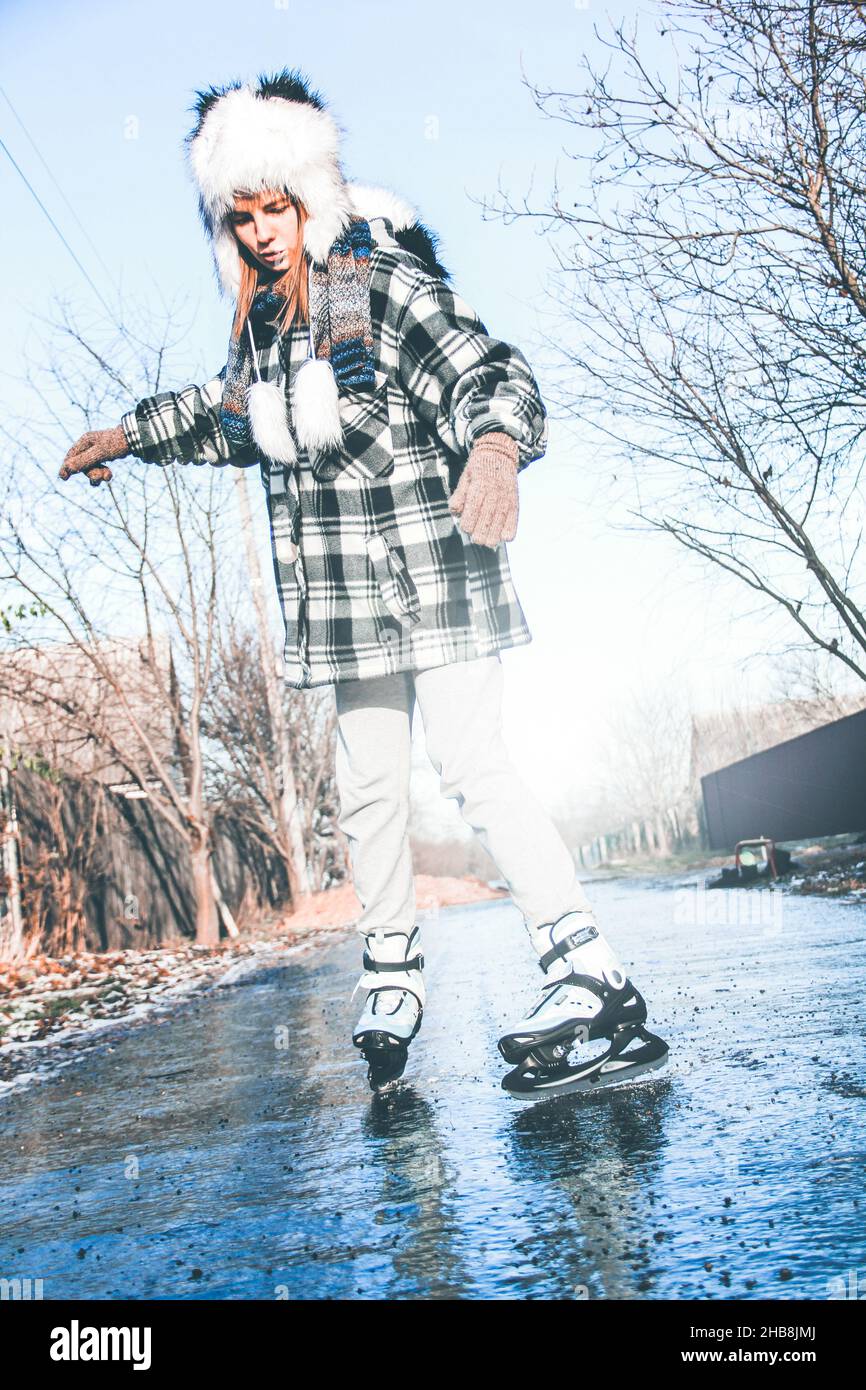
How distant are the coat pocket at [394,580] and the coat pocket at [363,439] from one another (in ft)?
0.61

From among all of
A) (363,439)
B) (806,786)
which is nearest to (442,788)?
(363,439)

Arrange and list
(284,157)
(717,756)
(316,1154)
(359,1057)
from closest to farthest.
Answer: (316,1154) → (284,157) → (359,1057) → (717,756)

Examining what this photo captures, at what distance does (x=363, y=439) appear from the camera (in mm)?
3164

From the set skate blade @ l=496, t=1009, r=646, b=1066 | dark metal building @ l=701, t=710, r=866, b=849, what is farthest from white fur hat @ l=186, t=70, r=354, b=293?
dark metal building @ l=701, t=710, r=866, b=849

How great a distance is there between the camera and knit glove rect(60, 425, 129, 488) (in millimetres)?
3604

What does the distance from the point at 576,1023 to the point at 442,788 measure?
672mm

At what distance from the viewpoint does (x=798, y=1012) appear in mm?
3422

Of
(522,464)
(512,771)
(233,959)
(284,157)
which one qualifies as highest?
(284,157)

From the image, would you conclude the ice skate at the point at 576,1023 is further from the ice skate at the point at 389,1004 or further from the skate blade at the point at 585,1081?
the ice skate at the point at 389,1004

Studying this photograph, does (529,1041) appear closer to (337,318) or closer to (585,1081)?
(585,1081)

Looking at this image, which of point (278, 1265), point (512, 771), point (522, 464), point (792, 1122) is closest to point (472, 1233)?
point (278, 1265)
